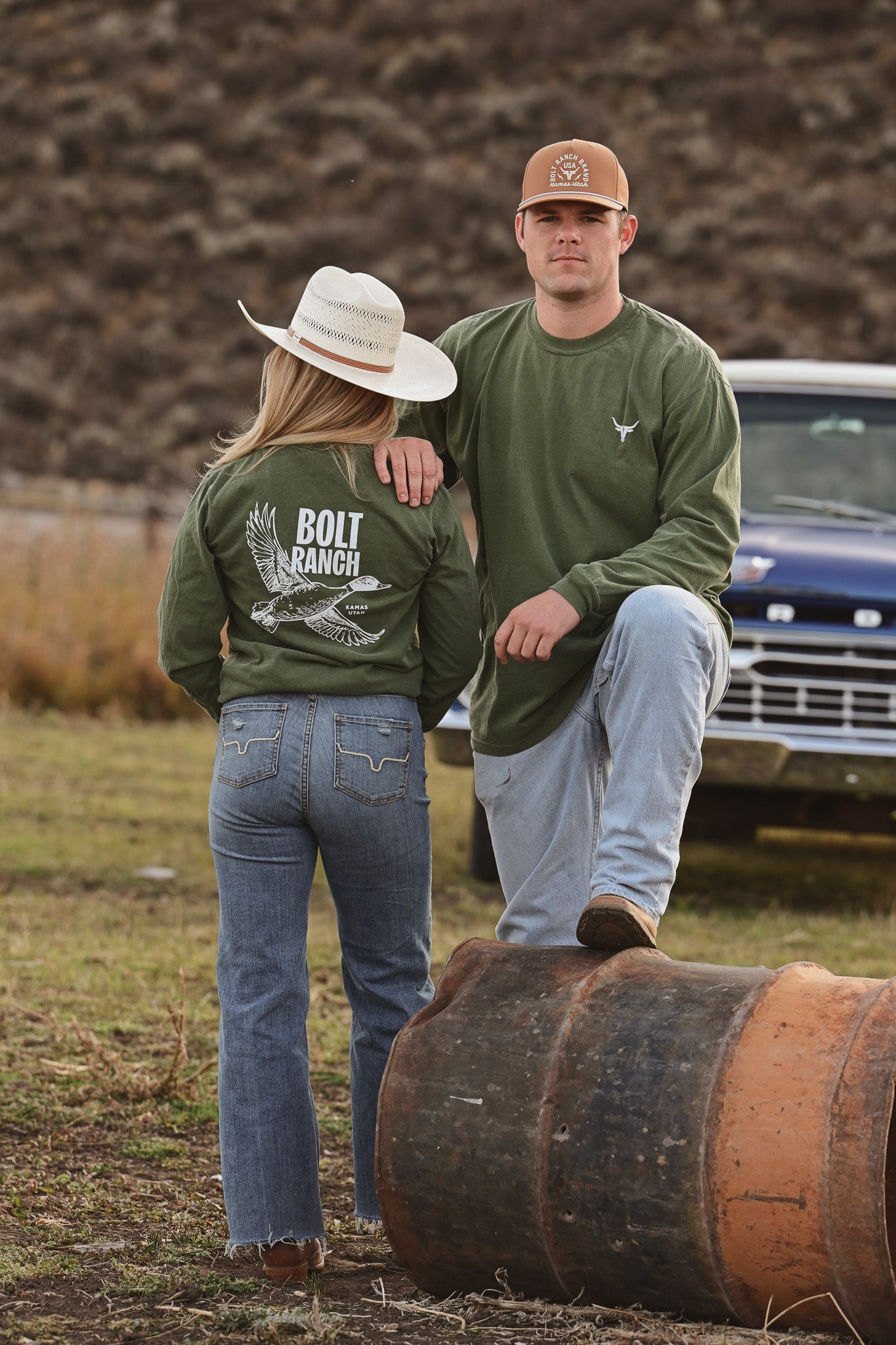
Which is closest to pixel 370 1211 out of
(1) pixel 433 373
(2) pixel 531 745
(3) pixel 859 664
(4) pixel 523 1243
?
(4) pixel 523 1243

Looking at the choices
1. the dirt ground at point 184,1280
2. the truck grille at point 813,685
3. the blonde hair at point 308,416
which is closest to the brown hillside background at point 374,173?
the truck grille at point 813,685

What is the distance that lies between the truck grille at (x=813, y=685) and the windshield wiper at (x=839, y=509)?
0.78 meters

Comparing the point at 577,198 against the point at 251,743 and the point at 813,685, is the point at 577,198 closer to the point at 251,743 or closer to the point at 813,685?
the point at 251,743

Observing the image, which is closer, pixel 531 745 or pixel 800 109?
pixel 531 745

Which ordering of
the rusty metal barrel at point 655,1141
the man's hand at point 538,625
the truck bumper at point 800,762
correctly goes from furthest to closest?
the truck bumper at point 800,762, the man's hand at point 538,625, the rusty metal barrel at point 655,1141

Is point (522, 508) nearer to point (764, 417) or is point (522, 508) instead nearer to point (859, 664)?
point (859, 664)

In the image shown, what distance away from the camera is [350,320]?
317 centimetres

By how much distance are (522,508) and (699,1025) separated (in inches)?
47.5

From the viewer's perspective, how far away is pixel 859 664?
6.35 meters

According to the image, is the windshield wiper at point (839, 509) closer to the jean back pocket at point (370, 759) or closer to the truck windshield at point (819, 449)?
the truck windshield at point (819, 449)

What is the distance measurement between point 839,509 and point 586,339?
3.65 meters

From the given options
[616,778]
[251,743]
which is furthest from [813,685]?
[251,743]

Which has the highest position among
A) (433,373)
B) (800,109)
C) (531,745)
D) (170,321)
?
(800,109)

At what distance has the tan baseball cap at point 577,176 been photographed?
3.48 m
